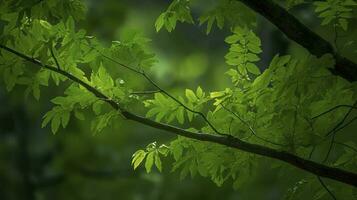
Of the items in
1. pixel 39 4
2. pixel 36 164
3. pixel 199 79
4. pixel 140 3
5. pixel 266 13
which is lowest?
pixel 36 164

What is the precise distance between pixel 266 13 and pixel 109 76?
62cm

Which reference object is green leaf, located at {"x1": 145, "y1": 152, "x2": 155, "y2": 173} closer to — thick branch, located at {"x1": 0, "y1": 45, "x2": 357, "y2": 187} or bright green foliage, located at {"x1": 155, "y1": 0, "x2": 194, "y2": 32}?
thick branch, located at {"x1": 0, "y1": 45, "x2": 357, "y2": 187}

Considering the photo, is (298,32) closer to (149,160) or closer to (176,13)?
(176,13)

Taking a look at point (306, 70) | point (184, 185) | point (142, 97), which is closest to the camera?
point (306, 70)

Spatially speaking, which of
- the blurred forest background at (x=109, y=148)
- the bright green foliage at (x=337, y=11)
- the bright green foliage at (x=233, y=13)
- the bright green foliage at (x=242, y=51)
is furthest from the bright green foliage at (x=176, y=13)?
the blurred forest background at (x=109, y=148)

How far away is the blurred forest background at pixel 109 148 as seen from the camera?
630 cm

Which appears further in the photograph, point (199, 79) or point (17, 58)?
point (199, 79)

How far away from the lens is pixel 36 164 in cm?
725

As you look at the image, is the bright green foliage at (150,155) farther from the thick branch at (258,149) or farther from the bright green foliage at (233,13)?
the bright green foliage at (233,13)

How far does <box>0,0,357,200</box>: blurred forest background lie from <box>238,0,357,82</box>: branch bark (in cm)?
409

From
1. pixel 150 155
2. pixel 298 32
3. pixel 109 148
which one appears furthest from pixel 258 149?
pixel 109 148

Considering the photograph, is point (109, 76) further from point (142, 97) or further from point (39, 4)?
point (39, 4)

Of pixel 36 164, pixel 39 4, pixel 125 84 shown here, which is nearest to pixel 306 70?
pixel 125 84

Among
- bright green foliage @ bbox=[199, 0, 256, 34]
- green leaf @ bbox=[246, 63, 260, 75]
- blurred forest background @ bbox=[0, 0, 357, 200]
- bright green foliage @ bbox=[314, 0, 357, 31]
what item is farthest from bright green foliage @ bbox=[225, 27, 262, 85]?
blurred forest background @ bbox=[0, 0, 357, 200]
